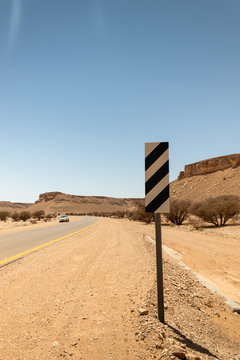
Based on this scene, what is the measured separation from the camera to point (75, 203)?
144500mm

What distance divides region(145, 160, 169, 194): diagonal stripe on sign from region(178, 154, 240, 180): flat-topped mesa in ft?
256

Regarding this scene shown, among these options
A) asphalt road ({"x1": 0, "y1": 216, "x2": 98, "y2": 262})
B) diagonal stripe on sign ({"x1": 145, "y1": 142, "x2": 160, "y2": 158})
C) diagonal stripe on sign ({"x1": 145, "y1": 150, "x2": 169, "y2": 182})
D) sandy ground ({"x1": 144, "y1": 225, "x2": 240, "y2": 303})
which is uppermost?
diagonal stripe on sign ({"x1": 145, "y1": 142, "x2": 160, "y2": 158})

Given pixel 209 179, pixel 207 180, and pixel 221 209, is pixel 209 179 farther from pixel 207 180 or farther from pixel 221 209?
pixel 221 209

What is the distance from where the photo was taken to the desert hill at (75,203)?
13299cm

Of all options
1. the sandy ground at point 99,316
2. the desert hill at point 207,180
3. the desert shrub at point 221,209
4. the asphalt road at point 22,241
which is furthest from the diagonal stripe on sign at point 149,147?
the desert hill at point 207,180

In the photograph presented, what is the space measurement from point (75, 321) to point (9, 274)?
300cm

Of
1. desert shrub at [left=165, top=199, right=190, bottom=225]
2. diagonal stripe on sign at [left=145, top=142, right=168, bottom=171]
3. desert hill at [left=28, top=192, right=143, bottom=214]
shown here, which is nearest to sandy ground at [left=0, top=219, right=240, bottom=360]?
diagonal stripe on sign at [left=145, top=142, right=168, bottom=171]

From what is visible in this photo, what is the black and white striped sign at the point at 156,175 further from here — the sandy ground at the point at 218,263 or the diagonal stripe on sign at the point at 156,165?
the sandy ground at the point at 218,263

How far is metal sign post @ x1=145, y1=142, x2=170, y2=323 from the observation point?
9.94 ft

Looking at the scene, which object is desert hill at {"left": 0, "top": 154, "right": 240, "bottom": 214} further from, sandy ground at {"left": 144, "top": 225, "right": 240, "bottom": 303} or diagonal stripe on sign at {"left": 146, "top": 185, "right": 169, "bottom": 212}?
diagonal stripe on sign at {"left": 146, "top": 185, "right": 169, "bottom": 212}

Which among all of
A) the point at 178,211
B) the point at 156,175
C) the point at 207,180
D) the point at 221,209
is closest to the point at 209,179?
the point at 207,180

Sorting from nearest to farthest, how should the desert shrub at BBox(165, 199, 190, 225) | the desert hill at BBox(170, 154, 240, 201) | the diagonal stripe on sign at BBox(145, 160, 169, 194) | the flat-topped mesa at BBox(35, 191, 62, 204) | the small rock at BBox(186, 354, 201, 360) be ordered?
the small rock at BBox(186, 354, 201, 360)
the diagonal stripe on sign at BBox(145, 160, 169, 194)
the desert shrub at BBox(165, 199, 190, 225)
the desert hill at BBox(170, 154, 240, 201)
the flat-topped mesa at BBox(35, 191, 62, 204)

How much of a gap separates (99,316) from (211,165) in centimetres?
8493

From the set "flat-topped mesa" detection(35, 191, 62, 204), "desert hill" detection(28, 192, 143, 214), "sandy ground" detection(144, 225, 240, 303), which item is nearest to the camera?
"sandy ground" detection(144, 225, 240, 303)
